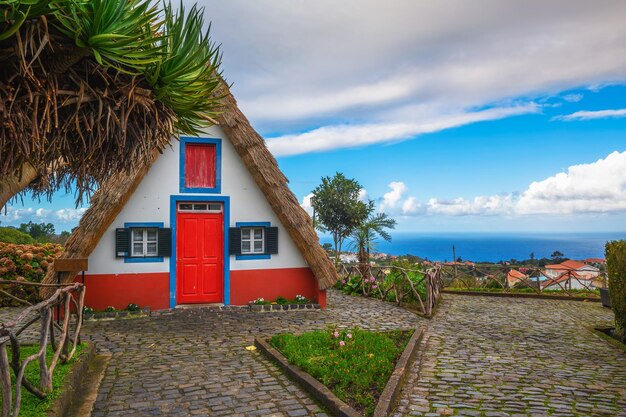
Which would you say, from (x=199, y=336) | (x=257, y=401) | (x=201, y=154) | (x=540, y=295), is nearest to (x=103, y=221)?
(x=201, y=154)

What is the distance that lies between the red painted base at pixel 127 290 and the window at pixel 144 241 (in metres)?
0.54

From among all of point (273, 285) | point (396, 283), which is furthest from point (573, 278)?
point (273, 285)

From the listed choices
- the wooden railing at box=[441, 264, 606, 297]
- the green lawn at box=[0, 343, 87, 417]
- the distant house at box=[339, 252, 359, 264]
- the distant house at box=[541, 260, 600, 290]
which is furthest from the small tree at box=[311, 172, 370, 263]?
the green lawn at box=[0, 343, 87, 417]

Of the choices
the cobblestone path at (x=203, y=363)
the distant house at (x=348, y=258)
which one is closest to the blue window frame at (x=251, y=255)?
the cobblestone path at (x=203, y=363)

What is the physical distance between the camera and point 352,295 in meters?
15.5

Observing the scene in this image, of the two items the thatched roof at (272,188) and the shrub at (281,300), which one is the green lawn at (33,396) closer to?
the thatched roof at (272,188)

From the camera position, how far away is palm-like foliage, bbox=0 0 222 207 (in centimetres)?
474

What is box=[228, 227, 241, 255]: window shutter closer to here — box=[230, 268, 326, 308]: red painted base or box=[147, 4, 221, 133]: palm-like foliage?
box=[230, 268, 326, 308]: red painted base

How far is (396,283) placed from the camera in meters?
13.8

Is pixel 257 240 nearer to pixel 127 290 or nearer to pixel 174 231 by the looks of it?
pixel 174 231

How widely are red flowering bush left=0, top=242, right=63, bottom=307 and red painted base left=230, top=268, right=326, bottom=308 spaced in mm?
5433

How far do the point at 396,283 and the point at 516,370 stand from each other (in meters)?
7.16

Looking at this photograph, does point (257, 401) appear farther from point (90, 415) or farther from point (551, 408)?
point (551, 408)

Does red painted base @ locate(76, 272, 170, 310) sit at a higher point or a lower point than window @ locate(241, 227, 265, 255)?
lower
